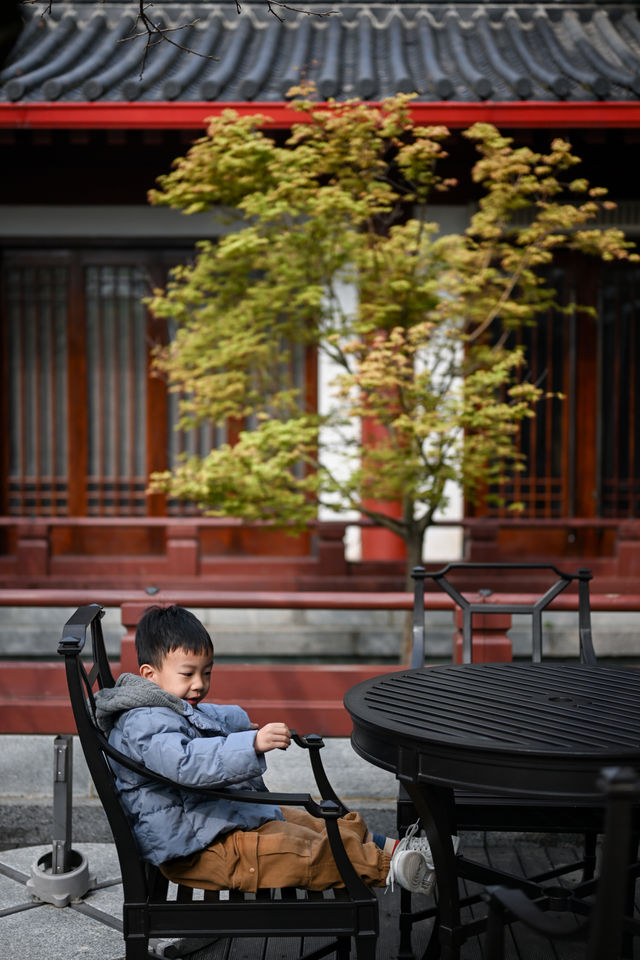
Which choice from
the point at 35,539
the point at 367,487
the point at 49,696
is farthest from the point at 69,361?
the point at 49,696

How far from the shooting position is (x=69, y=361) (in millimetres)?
8430

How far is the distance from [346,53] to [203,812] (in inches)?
306

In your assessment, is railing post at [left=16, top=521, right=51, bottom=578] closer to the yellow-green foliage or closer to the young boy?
the yellow-green foliage

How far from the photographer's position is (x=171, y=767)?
7.76ft

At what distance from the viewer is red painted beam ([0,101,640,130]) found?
23.0ft

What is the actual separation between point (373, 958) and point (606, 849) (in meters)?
0.95

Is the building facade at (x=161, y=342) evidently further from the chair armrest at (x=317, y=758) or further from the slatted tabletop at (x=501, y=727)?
the chair armrest at (x=317, y=758)

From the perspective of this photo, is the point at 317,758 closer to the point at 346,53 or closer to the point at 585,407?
the point at 585,407

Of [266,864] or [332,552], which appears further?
[332,552]

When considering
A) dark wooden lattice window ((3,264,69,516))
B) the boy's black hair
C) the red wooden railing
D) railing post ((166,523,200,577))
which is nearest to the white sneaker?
the boy's black hair

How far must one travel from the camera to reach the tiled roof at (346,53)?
24.0 feet

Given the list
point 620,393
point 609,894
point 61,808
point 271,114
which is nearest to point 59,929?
point 61,808

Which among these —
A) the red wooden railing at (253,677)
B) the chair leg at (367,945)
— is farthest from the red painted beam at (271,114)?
the chair leg at (367,945)

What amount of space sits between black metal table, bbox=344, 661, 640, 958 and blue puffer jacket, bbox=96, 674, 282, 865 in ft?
1.25
